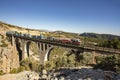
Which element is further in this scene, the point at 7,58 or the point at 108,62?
the point at 7,58

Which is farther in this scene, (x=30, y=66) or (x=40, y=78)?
(x=30, y=66)

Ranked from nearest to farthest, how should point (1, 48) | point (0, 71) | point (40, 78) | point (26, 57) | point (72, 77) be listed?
1. point (72, 77)
2. point (40, 78)
3. point (0, 71)
4. point (1, 48)
5. point (26, 57)

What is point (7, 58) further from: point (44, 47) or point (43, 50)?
point (44, 47)

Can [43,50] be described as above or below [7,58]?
above

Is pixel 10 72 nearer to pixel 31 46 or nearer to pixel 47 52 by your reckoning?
pixel 47 52

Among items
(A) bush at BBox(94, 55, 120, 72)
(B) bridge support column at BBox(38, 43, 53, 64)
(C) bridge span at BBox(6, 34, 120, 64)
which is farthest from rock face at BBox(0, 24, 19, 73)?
(A) bush at BBox(94, 55, 120, 72)

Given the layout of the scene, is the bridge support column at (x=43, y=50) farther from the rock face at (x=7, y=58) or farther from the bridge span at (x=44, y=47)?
the rock face at (x=7, y=58)

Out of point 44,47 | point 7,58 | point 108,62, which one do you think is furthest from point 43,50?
point 108,62

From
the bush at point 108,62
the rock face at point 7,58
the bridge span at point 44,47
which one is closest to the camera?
the bridge span at point 44,47

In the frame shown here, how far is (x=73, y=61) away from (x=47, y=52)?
940cm

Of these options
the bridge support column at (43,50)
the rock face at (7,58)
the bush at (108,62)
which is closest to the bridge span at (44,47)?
the bridge support column at (43,50)

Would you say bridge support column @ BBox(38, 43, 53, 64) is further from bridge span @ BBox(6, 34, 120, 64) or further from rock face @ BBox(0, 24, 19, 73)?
rock face @ BBox(0, 24, 19, 73)

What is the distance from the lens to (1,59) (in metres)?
65.6

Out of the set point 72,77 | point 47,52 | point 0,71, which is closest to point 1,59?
point 0,71
